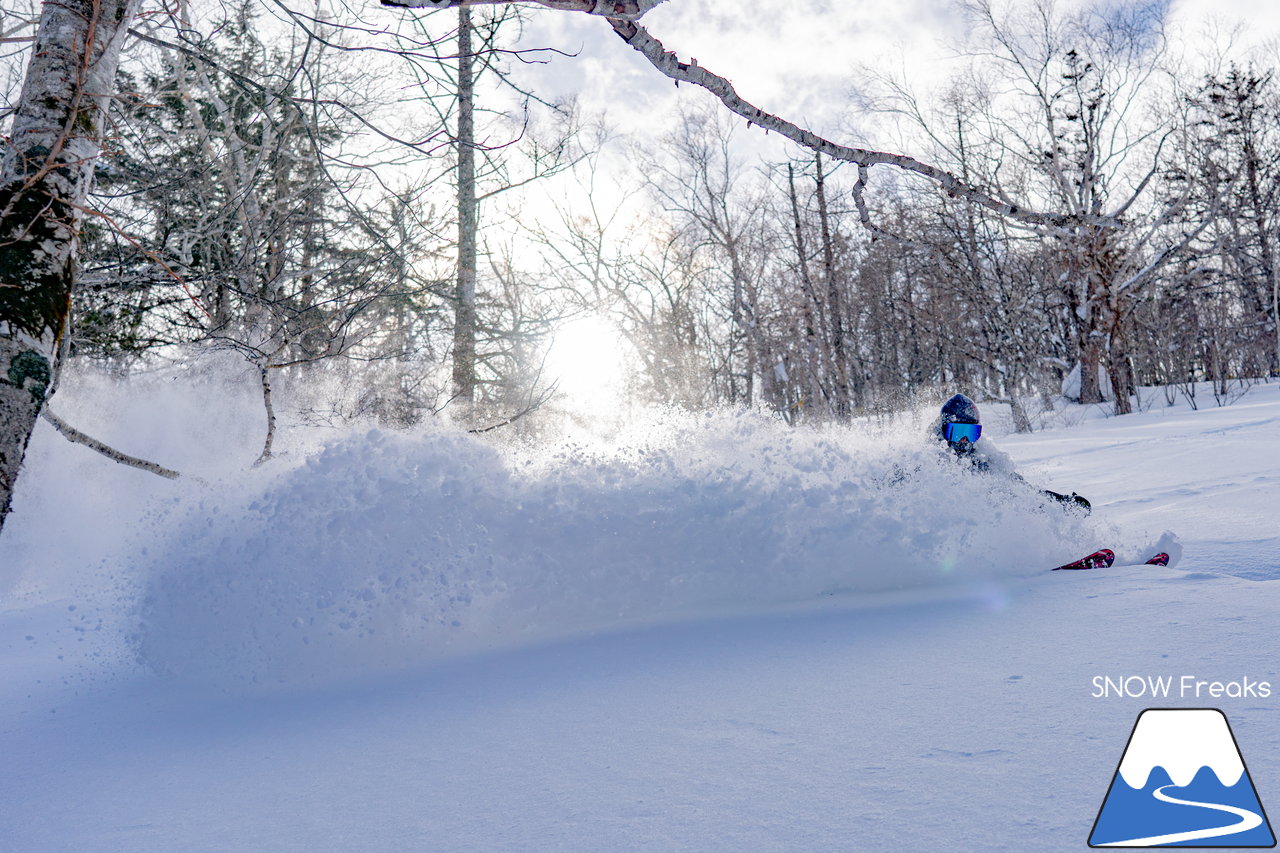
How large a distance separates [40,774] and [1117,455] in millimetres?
10043

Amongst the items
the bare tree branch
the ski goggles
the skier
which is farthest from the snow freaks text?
the bare tree branch

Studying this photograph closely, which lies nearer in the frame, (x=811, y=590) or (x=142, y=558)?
(x=142, y=558)

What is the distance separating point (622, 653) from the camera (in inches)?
123

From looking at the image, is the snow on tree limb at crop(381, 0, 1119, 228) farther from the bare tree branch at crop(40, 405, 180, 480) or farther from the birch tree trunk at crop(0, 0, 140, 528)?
the bare tree branch at crop(40, 405, 180, 480)

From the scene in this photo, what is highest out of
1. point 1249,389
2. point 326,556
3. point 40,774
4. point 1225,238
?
point 1225,238

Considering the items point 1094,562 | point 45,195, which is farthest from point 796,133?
point 1094,562

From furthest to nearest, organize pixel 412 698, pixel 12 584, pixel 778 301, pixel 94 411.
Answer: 1. pixel 778 301
2. pixel 94 411
3. pixel 12 584
4. pixel 412 698

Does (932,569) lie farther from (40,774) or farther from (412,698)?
(40,774)

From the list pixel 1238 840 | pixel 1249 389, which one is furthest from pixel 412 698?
pixel 1249 389

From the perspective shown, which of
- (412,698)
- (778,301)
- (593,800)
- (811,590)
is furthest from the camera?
(778,301)

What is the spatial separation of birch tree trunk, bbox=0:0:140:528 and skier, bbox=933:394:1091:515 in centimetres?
456

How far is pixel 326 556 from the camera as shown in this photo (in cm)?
338

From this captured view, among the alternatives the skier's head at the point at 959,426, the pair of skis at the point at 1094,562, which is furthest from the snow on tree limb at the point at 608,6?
the skier's head at the point at 959,426

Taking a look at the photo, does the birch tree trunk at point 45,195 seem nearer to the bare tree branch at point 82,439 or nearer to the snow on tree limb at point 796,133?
the bare tree branch at point 82,439
